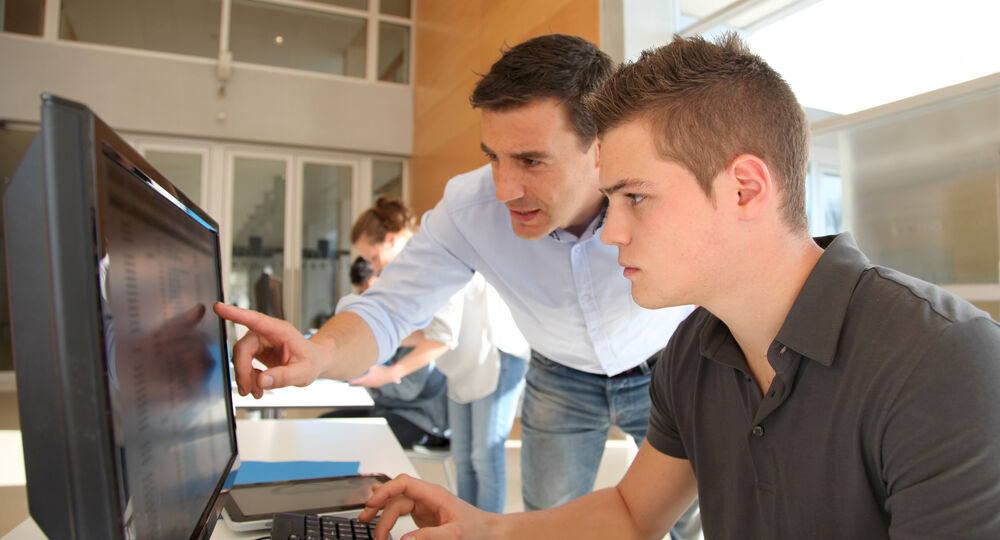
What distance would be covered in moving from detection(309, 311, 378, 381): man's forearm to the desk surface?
2.01 feet

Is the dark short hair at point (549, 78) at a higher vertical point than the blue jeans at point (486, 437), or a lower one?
higher

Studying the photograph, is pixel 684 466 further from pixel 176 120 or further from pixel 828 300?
pixel 176 120

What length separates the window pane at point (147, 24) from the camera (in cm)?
610

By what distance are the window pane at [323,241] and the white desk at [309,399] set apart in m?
4.43

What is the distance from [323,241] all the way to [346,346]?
5.73 m

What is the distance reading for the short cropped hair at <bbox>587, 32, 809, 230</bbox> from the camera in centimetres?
85

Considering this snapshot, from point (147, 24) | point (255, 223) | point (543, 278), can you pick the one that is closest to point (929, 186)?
point (543, 278)

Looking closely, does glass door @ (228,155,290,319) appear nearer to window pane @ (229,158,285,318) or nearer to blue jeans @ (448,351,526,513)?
window pane @ (229,158,285,318)

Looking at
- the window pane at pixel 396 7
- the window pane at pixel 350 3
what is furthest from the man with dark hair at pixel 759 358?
the window pane at pixel 396 7

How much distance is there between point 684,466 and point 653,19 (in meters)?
2.64

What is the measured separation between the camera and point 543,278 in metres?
1.58

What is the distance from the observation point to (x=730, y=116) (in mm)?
859

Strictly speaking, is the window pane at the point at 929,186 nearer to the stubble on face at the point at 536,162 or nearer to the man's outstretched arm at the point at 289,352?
the stubble on face at the point at 536,162

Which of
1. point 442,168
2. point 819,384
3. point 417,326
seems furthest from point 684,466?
point 442,168
